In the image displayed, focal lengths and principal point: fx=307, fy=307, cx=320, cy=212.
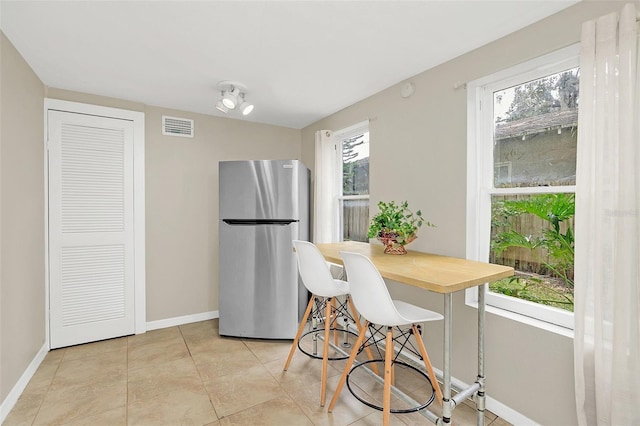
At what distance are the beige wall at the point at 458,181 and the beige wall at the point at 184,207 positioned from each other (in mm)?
1722

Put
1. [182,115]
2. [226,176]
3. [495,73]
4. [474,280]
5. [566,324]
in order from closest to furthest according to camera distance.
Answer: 1. [474,280]
2. [566,324]
3. [495,73]
4. [226,176]
5. [182,115]

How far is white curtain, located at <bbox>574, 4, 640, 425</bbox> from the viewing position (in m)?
1.35

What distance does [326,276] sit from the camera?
2039 mm

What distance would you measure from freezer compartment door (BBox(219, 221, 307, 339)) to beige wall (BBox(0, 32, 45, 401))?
1.44 metres

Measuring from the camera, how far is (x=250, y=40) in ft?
6.51

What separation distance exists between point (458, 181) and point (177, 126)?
9.48 feet

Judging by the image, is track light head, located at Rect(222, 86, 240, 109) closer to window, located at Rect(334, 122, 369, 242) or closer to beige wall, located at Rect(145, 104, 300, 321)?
beige wall, located at Rect(145, 104, 300, 321)

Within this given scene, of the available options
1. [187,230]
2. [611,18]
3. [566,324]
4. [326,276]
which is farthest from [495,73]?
[187,230]

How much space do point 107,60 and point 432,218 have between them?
2679mm

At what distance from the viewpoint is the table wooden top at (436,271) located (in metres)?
1.34

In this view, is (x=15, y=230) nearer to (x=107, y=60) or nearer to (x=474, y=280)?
(x=107, y=60)

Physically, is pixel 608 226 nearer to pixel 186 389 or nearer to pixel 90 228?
pixel 186 389

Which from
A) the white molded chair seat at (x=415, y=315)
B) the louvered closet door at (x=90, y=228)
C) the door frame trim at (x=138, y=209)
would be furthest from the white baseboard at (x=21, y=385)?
the white molded chair seat at (x=415, y=315)

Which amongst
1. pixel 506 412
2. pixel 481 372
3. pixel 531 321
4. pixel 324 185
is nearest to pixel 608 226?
pixel 531 321
